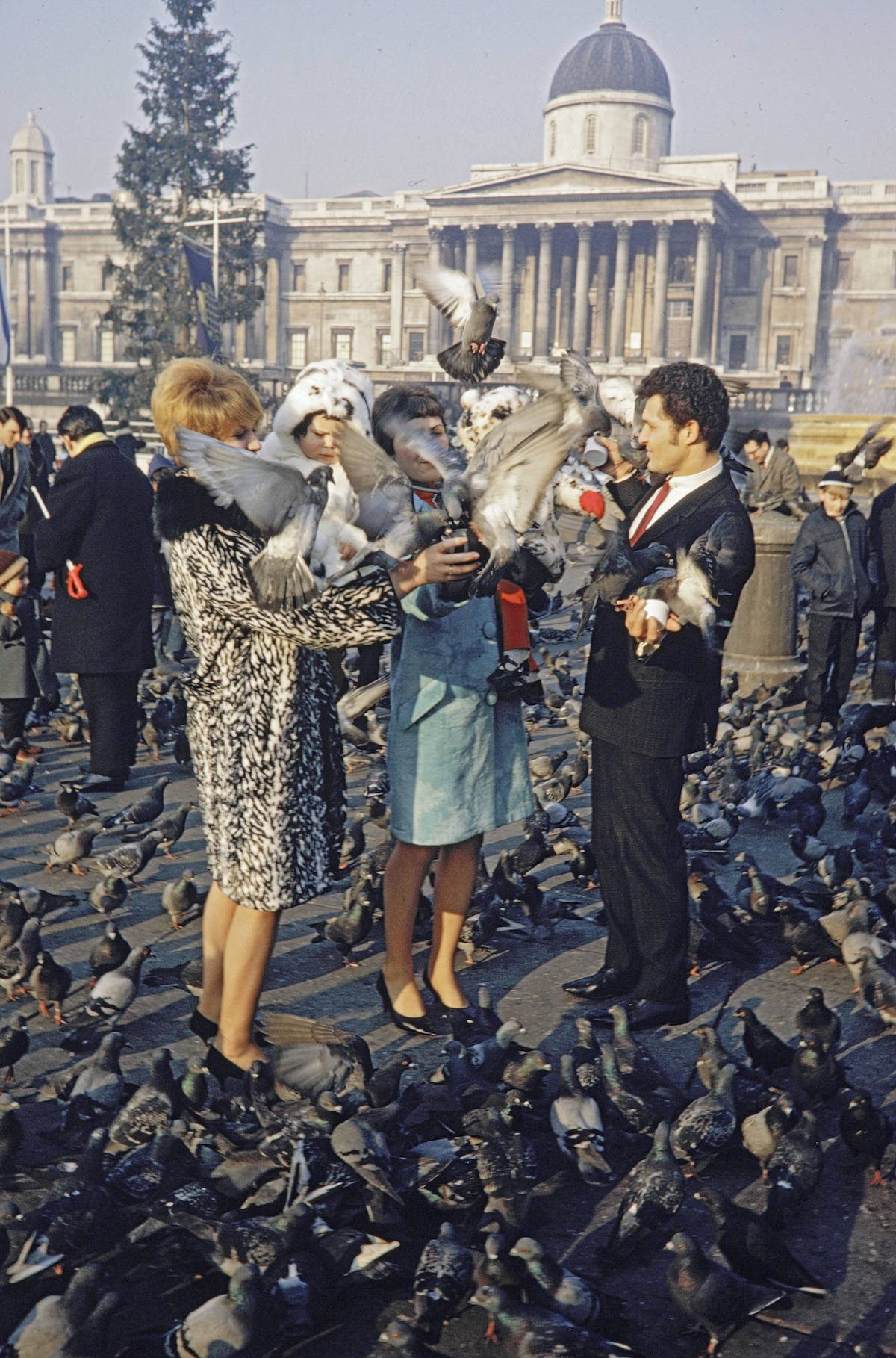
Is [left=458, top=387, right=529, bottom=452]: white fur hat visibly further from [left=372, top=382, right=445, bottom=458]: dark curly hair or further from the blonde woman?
the blonde woman

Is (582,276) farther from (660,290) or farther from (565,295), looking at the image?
(660,290)

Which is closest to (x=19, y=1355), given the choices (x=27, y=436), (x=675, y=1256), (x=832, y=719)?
(x=675, y=1256)

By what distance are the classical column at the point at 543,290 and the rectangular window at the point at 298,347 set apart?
658 inches

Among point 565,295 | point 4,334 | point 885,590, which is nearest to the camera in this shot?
point 885,590

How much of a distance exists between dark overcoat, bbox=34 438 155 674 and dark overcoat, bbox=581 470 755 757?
10.8ft

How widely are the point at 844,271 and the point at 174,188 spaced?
157 ft

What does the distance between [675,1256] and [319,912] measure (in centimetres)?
282

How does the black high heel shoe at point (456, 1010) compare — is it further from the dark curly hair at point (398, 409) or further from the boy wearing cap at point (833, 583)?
the boy wearing cap at point (833, 583)

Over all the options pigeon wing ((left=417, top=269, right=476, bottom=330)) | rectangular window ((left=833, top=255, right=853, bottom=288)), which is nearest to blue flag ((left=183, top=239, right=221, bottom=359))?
pigeon wing ((left=417, top=269, right=476, bottom=330))

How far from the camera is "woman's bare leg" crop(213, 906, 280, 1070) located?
350 cm

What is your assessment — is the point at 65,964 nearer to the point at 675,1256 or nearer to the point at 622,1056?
the point at 622,1056

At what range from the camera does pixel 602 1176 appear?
3.25 m

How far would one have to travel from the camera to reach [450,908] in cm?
412

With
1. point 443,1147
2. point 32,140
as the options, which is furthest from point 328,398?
point 32,140
